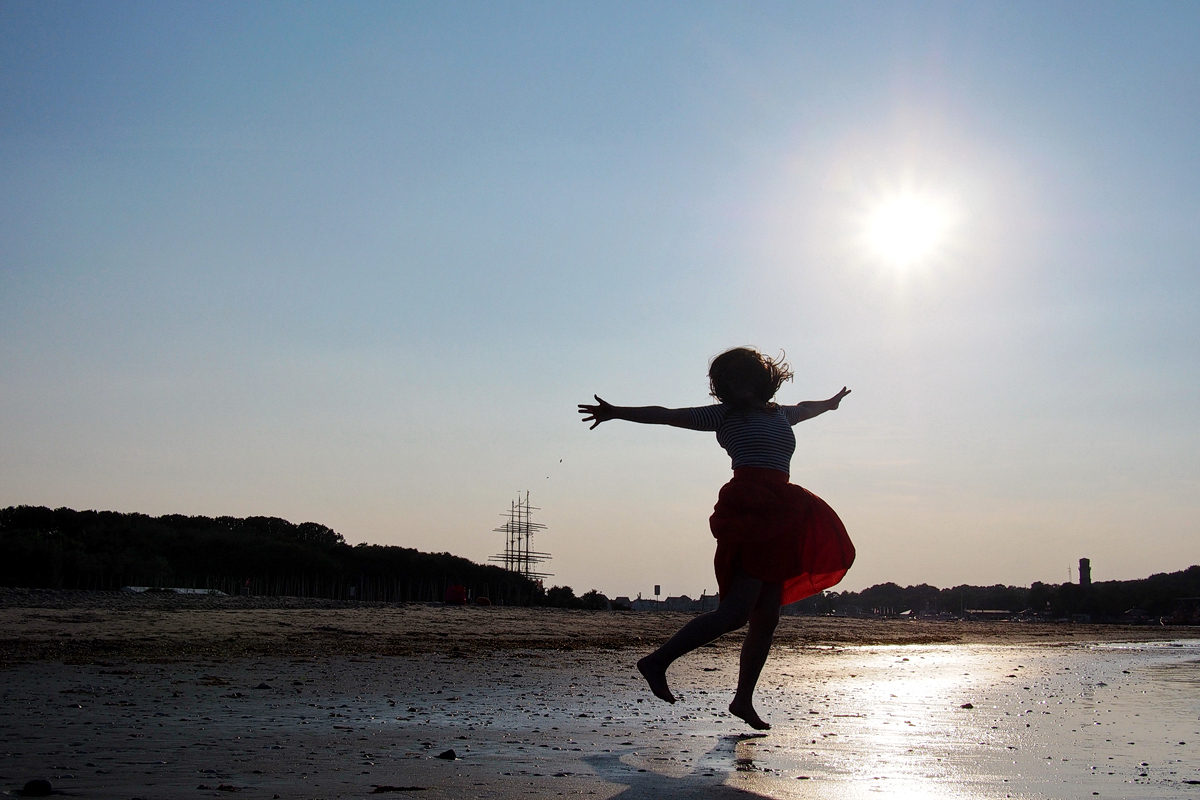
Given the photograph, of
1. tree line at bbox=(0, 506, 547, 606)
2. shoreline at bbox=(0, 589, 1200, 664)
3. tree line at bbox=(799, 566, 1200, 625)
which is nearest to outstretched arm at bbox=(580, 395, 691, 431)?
shoreline at bbox=(0, 589, 1200, 664)

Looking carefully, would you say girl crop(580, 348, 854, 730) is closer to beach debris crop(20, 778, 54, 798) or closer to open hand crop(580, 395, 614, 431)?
open hand crop(580, 395, 614, 431)

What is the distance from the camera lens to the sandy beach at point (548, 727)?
2.93 meters

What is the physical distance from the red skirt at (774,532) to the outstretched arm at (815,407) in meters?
0.60

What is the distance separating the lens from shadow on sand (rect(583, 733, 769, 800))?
277 centimetres

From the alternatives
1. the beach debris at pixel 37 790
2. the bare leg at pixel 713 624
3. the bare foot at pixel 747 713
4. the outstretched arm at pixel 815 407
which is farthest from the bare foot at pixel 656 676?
the beach debris at pixel 37 790

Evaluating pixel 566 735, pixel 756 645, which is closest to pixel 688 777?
pixel 566 735

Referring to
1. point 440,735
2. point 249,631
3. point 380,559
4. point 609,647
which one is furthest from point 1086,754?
point 380,559

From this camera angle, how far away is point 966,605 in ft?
327

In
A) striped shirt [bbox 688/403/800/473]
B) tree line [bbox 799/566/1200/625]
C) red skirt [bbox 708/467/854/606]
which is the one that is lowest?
tree line [bbox 799/566/1200/625]

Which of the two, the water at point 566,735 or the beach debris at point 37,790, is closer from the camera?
the beach debris at point 37,790

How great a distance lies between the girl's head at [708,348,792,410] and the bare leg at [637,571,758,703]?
2.79 feet

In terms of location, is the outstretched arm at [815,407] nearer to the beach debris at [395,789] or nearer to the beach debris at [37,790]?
the beach debris at [395,789]

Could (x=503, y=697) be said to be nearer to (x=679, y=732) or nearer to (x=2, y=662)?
(x=679, y=732)

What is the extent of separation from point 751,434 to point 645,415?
50 centimetres
